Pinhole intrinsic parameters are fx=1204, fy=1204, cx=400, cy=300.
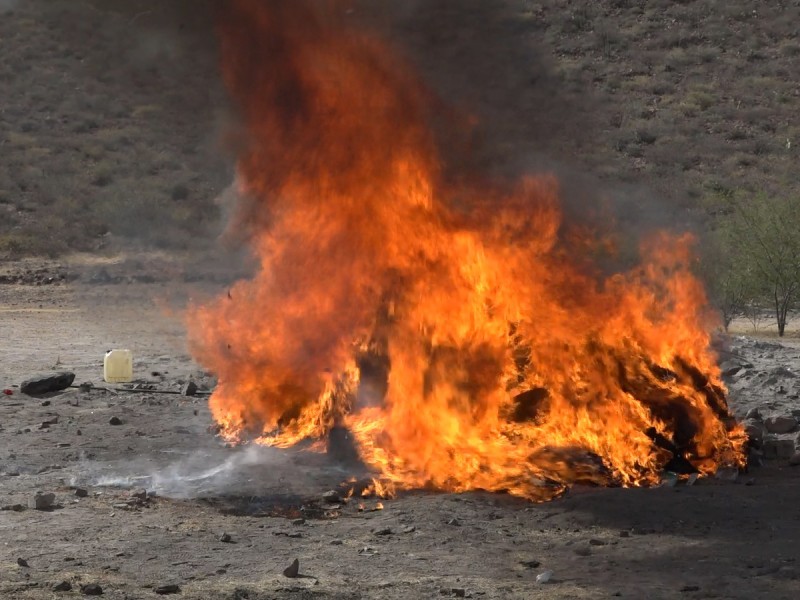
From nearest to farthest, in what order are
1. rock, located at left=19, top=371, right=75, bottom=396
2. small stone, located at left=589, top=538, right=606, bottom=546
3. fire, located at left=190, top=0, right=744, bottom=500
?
small stone, located at left=589, top=538, right=606, bottom=546 < fire, located at left=190, top=0, right=744, bottom=500 < rock, located at left=19, top=371, right=75, bottom=396

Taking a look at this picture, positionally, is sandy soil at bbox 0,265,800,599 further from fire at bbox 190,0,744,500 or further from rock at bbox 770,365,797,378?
rock at bbox 770,365,797,378

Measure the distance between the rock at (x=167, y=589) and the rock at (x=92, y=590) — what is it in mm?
270

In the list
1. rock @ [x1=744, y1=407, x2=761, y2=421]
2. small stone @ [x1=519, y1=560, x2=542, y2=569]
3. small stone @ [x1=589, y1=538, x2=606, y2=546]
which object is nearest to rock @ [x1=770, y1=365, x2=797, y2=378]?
rock @ [x1=744, y1=407, x2=761, y2=421]

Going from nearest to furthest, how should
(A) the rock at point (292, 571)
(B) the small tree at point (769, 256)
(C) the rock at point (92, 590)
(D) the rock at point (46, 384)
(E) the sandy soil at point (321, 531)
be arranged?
1. (C) the rock at point (92, 590)
2. (E) the sandy soil at point (321, 531)
3. (A) the rock at point (292, 571)
4. (D) the rock at point (46, 384)
5. (B) the small tree at point (769, 256)

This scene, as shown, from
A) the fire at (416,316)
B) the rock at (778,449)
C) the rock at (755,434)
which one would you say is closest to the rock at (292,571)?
the fire at (416,316)

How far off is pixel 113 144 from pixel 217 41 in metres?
28.2

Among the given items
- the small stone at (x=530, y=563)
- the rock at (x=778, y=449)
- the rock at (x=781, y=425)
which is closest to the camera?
the small stone at (x=530, y=563)

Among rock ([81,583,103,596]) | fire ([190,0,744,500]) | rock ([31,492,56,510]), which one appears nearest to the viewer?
rock ([81,583,103,596])

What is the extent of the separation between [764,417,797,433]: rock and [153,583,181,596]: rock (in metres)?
5.47

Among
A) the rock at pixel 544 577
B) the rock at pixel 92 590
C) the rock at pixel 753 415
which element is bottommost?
the rock at pixel 753 415

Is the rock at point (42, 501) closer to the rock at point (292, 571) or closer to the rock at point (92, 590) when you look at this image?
the rock at point (92, 590)

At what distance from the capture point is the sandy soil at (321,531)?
6152 millimetres

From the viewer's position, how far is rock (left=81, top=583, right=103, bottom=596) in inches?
234

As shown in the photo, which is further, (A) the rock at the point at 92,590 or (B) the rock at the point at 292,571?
(B) the rock at the point at 292,571
